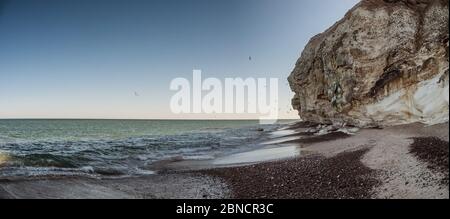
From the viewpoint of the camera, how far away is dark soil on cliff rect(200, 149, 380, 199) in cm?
781

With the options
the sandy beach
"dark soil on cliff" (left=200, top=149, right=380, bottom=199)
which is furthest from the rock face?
"dark soil on cliff" (left=200, top=149, right=380, bottom=199)

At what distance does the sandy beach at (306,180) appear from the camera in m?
7.15

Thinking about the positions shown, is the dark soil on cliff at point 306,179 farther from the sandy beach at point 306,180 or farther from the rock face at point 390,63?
the rock face at point 390,63

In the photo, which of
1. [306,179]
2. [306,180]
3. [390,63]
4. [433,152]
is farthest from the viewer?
[390,63]

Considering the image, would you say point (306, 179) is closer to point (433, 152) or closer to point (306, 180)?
point (306, 180)

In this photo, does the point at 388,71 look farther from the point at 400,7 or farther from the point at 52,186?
the point at 52,186

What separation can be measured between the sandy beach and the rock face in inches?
72.9

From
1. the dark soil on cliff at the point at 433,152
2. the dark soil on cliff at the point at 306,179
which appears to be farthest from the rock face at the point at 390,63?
the dark soil on cliff at the point at 306,179

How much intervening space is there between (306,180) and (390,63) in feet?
36.2

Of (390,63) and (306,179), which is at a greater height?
(390,63)

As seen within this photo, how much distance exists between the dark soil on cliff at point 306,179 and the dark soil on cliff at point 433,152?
1.20 metres

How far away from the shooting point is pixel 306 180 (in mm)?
9289

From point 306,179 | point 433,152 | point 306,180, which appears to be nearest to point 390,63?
point 433,152
